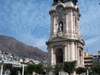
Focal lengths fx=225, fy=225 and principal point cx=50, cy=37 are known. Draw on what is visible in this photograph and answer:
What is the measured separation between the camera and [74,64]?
52.0m

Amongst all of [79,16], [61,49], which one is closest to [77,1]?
[79,16]

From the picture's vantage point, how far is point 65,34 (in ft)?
194

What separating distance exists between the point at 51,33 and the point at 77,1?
504 inches

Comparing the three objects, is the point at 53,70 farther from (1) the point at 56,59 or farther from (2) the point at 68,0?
(2) the point at 68,0

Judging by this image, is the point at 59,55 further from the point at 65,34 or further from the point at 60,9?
the point at 60,9

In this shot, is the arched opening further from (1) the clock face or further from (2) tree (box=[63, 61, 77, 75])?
(1) the clock face

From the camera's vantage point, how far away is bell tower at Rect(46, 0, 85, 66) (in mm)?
57938

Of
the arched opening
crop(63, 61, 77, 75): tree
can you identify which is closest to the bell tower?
the arched opening

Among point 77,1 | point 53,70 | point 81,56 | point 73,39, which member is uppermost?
point 77,1

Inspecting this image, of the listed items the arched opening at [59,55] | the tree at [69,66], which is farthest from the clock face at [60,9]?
the tree at [69,66]

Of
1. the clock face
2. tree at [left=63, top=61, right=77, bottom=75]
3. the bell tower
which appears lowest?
tree at [left=63, top=61, right=77, bottom=75]

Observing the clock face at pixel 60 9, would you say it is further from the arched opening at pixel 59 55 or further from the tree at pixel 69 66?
the tree at pixel 69 66

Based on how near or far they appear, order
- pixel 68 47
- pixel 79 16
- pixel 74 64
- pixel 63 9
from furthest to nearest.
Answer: pixel 79 16 < pixel 63 9 < pixel 68 47 < pixel 74 64

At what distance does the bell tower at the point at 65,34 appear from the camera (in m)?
57.9
